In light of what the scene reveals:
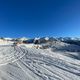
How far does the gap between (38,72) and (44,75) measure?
Answer: 676 mm

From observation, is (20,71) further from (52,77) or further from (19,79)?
(52,77)

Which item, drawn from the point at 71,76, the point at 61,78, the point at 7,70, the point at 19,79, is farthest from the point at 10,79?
the point at 71,76

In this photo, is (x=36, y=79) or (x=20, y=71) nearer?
(x=36, y=79)

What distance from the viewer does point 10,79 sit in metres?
7.52

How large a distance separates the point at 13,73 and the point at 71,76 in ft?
10.8

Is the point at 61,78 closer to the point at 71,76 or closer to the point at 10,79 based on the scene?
the point at 71,76

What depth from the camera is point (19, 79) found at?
295 inches

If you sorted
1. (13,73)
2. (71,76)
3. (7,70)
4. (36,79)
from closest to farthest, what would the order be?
(36,79)
(71,76)
(13,73)
(7,70)

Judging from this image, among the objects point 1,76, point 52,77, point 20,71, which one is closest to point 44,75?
point 52,77

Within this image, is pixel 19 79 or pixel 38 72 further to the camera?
pixel 38 72

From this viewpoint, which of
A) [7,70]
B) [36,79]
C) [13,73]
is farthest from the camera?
[7,70]

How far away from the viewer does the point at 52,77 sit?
7723 millimetres

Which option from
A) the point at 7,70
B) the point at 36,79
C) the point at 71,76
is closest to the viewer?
the point at 36,79

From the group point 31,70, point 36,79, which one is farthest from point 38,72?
point 36,79
